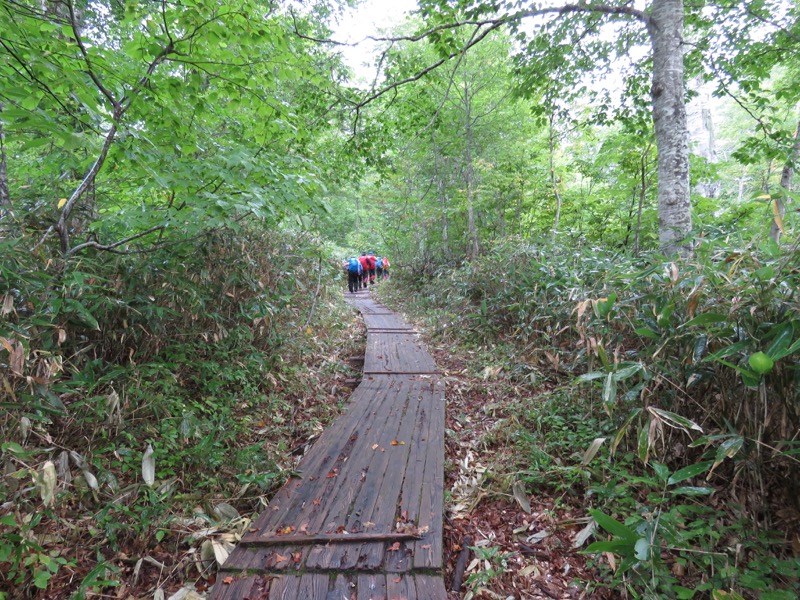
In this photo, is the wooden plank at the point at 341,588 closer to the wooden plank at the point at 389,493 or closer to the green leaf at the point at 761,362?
the wooden plank at the point at 389,493

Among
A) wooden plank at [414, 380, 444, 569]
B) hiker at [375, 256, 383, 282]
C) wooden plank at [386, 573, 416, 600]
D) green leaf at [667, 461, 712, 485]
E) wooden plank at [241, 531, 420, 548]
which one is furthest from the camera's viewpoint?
hiker at [375, 256, 383, 282]

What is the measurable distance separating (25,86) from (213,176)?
1.39m

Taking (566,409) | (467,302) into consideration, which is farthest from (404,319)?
(566,409)

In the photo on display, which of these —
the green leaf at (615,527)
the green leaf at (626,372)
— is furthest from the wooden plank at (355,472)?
the green leaf at (626,372)

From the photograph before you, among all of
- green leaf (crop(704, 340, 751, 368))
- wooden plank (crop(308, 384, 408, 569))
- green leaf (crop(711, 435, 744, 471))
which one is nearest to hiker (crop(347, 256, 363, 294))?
wooden plank (crop(308, 384, 408, 569))

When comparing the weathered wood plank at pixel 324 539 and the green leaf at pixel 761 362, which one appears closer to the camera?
the green leaf at pixel 761 362

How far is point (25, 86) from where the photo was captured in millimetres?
2799

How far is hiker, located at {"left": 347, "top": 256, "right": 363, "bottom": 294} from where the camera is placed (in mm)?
16267

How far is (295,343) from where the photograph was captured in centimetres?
574

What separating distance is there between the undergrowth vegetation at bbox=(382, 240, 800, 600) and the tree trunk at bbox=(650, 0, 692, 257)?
120 centimetres

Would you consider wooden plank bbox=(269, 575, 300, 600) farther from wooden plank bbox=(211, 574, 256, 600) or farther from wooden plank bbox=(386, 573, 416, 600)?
wooden plank bbox=(386, 573, 416, 600)

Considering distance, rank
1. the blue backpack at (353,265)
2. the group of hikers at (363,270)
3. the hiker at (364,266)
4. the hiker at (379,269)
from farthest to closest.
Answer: the hiker at (379,269) < the hiker at (364,266) < the group of hikers at (363,270) < the blue backpack at (353,265)

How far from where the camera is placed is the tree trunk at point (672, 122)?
14.4 ft

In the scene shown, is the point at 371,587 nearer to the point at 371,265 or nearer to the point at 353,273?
the point at 353,273
